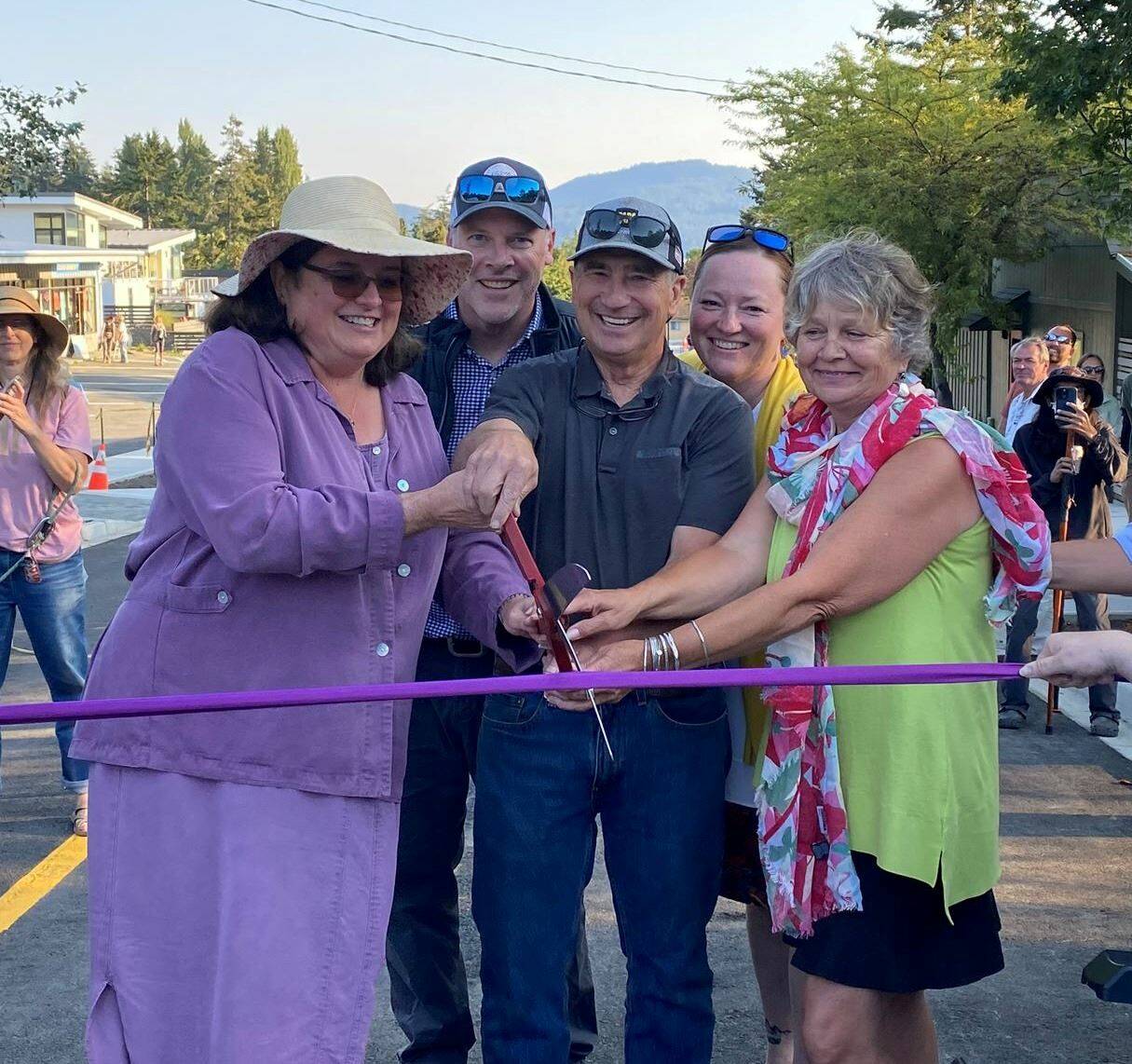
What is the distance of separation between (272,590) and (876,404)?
1.23 metres

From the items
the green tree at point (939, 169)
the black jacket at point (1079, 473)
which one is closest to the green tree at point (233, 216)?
the green tree at point (939, 169)

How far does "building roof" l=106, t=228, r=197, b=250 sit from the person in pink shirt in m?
79.5

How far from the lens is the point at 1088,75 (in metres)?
10.6

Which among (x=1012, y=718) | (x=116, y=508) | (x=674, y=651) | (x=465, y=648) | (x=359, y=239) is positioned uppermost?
(x=359, y=239)

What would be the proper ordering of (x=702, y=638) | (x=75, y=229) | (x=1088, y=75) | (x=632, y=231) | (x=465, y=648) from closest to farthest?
1. (x=702, y=638)
2. (x=632, y=231)
3. (x=465, y=648)
4. (x=1088, y=75)
5. (x=75, y=229)

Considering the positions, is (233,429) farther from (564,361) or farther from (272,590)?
(564,361)

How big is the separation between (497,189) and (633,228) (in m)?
0.57

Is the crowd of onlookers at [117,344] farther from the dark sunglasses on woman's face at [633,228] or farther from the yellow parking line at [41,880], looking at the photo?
the dark sunglasses on woman's face at [633,228]

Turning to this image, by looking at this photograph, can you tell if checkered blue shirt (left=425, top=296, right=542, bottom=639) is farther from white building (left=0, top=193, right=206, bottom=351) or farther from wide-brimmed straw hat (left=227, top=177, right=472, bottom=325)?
white building (left=0, top=193, right=206, bottom=351)

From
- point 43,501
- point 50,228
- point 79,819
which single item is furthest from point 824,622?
point 50,228

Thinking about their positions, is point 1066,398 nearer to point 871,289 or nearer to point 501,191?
point 501,191

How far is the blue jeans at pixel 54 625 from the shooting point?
5.62 meters

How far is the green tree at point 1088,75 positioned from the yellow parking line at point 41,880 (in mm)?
9080

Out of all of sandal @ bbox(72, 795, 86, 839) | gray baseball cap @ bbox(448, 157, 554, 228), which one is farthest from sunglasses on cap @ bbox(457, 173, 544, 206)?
sandal @ bbox(72, 795, 86, 839)
